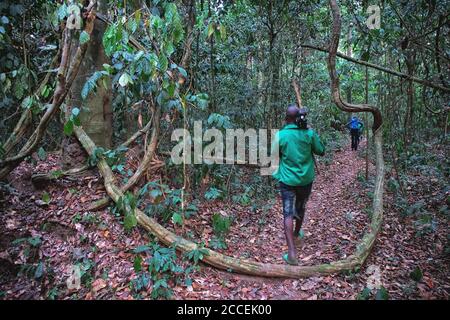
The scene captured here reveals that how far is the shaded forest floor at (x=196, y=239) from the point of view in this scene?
3811mm

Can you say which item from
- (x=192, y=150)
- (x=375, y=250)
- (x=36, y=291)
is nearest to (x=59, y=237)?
(x=36, y=291)

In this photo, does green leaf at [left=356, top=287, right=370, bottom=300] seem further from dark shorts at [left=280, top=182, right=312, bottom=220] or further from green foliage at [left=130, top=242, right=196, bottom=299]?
green foliage at [left=130, top=242, right=196, bottom=299]

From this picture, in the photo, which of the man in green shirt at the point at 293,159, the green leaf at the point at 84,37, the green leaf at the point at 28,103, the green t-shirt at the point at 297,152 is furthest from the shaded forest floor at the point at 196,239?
the green leaf at the point at 84,37

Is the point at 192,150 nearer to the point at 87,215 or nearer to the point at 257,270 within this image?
the point at 87,215

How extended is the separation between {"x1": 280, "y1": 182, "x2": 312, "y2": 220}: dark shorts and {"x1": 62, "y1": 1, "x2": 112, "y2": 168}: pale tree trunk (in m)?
3.12

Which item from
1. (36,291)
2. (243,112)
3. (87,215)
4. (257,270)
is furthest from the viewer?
(243,112)

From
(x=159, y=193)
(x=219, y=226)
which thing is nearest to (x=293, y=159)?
(x=219, y=226)

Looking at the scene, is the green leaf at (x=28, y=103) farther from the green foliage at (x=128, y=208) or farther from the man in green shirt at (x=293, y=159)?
the man in green shirt at (x=293, y=159)

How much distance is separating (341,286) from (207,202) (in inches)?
113

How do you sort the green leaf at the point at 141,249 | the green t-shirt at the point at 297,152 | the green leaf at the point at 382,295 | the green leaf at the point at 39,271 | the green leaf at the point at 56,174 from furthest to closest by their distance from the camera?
the green leaf at the point at 56,174 < the green t-shirt at the point at 297,152 < the green leaf at the point at 141,249 < the green leaf at the point at 39,271 < the green leaf at the point at 382,295

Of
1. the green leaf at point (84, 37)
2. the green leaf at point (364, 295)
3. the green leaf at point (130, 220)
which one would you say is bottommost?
the green leaf at point (364, 295)

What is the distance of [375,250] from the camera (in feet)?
15.8

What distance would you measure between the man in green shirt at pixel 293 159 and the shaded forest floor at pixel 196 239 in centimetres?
67

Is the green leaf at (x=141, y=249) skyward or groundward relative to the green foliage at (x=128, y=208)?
groundward
